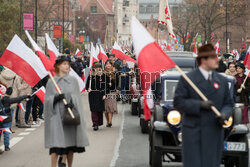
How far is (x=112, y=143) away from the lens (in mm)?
14148

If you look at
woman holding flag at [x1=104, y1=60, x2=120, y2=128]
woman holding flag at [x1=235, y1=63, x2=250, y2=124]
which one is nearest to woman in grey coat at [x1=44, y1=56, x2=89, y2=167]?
woman holding flag at [x1=235, y1=63, x2=250, y2=124]

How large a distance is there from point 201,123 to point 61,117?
2945 millimetres

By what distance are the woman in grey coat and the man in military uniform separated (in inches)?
105

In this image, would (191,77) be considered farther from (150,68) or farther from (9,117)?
(9,117)

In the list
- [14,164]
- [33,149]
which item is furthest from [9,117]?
[14,164]

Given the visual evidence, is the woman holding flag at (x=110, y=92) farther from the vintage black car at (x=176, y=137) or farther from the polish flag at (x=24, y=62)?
the vintage black car at (x=176, y=137)

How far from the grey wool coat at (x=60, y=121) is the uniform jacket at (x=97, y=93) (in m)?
7.85

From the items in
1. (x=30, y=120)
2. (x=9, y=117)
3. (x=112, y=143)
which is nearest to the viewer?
(x=9, y=117)

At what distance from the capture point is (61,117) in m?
9.24

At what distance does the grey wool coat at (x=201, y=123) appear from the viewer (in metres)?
6.78

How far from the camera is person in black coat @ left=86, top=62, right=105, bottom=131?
1719cm

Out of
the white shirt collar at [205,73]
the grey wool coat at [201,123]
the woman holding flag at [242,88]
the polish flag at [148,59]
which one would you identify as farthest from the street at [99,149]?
the white shirt collar at [205,73]

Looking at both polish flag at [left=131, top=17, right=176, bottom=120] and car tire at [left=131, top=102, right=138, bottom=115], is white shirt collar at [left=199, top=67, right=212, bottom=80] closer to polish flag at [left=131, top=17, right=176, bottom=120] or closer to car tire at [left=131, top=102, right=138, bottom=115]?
polish flag at [left=131, top=17, right=176, bottom=120]

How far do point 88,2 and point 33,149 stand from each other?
15956cm
